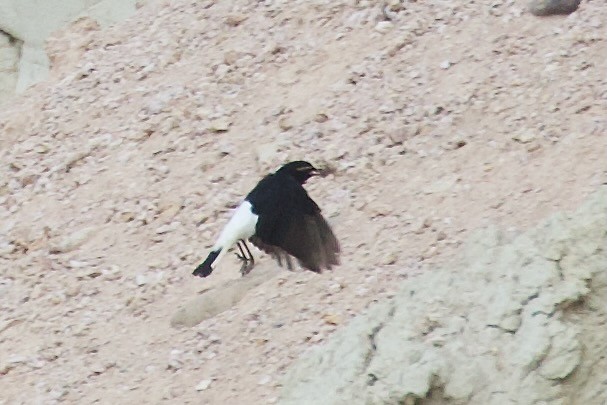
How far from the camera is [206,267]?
16.4 ft

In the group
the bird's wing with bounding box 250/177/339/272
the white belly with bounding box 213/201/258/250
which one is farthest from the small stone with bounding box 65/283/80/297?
the bird's wing with bounding box 250/177/339/272

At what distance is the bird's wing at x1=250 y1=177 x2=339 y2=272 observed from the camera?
485cm

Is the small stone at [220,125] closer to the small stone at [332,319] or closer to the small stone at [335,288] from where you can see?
the small stone at [335,288]

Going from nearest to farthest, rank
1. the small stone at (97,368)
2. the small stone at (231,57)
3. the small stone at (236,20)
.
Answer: the small stone at (97,368), the small stone at (231,57), the small stone at (236,20)

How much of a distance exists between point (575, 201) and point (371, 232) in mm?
889

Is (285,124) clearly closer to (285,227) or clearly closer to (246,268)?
(246,268)

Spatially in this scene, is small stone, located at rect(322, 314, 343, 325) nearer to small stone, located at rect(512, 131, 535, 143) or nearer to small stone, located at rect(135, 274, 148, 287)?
small stone, located at rect(135, 274, 148, 287)

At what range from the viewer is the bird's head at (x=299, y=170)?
518cm

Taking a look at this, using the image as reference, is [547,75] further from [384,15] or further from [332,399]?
[332,399]

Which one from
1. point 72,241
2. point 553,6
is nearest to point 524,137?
point 553,6

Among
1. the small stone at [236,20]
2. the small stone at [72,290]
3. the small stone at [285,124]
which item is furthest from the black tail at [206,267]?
the small stone at [236,20]

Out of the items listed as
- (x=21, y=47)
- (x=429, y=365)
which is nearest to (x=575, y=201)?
(x=429, y=365)

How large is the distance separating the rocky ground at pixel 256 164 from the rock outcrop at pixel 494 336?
36cm

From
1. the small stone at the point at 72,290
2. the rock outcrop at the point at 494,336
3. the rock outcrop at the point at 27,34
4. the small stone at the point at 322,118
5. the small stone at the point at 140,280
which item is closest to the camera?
the rock outcrop at the point at 494,336
